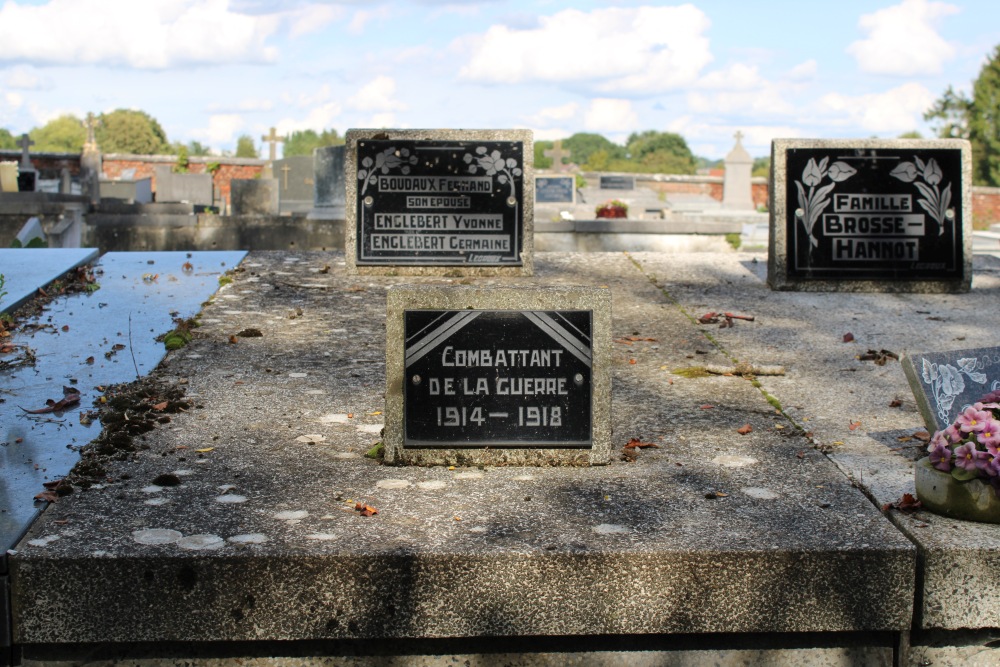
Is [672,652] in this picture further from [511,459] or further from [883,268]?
[883,268]

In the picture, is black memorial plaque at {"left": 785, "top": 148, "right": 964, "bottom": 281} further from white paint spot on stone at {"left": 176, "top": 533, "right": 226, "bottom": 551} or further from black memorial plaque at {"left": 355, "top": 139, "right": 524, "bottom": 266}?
white paint spot on stone at {"left": 176, "top": 533, "right": 226, "bottom": 551}

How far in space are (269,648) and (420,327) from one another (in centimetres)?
119

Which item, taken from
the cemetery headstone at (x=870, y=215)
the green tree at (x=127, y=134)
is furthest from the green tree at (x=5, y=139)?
the cemetery headstone at (x=870, y=215)

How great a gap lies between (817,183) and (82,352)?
15.9 feet

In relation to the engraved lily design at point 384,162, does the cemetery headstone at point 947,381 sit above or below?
below

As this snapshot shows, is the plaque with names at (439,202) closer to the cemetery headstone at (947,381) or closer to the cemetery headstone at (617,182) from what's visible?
the cemetery headstone at (947,381)

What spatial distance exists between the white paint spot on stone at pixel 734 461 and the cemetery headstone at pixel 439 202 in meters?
3.92

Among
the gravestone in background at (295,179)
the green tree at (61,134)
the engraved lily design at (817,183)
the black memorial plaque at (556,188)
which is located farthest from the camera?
the green tree at (61,134)

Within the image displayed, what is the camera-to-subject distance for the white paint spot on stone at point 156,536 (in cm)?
290

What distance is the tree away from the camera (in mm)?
50062

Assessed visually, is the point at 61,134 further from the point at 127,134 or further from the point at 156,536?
the point at 156,536

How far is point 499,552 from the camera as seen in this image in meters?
2.84

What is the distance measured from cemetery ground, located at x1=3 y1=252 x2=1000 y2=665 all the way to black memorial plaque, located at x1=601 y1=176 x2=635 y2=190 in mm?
34386

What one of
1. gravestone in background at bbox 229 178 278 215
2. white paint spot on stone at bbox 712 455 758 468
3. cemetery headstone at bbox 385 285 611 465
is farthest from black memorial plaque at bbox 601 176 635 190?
cemetery headstone at bbox 385 285 611 465
